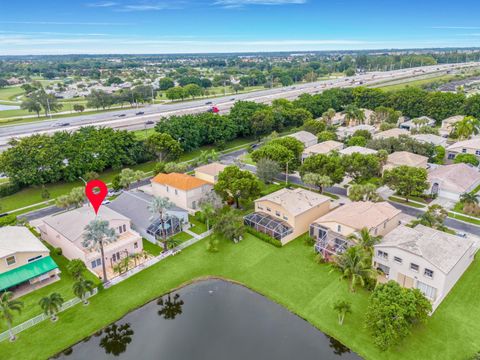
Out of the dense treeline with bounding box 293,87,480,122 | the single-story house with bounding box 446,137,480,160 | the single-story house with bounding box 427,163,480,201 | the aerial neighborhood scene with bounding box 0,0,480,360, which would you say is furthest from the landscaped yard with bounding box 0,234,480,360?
the dense treeline with bounding box 293,87,480,122

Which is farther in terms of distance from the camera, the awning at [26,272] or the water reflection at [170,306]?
the awning at [26,272]

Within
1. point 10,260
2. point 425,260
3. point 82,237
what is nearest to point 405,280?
point 425,260

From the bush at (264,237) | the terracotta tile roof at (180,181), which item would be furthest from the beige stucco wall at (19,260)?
the bush at (264,237)

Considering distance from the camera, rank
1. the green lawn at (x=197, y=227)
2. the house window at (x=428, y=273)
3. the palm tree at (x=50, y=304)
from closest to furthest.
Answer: the palm tree at (x=50, y=304), the house window at (x=428, y=273), the green lawn at (x=197, y=227)

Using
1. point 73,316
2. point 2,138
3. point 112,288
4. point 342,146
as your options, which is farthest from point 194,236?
point 2,138

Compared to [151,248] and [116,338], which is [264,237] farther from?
[116,338]

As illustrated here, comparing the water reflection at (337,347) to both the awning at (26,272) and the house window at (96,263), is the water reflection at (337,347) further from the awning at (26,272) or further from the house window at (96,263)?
the awning at (26,272)
